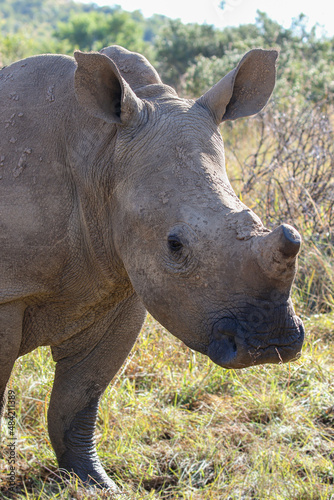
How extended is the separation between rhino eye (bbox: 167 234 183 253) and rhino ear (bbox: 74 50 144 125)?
25.5 inches

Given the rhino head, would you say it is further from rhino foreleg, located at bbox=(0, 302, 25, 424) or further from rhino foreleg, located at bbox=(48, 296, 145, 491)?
rhino foreleg, located at bbox=(48, 296, 145, 491)

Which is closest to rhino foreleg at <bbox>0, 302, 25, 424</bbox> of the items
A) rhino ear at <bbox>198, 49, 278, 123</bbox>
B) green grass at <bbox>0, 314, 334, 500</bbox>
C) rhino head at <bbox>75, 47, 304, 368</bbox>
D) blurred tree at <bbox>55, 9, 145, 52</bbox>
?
rhino head at <bbox>75, 47, 304, 368</bbox>

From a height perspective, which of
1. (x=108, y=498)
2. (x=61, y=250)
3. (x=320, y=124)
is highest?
(x=61, y=250)

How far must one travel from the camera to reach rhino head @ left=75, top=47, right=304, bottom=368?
2.44m

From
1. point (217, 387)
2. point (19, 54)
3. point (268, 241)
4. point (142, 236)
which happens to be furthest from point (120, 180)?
point (19, 54)

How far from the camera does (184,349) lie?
16.6 feet

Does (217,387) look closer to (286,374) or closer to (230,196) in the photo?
(286,374)

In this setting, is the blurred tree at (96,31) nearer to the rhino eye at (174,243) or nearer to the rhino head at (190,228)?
the rhino head at (190,228)

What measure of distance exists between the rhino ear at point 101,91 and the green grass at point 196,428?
196 cm

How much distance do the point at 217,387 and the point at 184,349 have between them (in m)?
0.51

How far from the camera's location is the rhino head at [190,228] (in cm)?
244

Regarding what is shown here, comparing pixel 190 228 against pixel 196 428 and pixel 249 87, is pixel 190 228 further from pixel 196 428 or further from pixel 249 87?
pixel 196 428

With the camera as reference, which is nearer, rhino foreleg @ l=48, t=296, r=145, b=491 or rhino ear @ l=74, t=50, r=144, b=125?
rhino ear @ l=74, t=50, r=144, b=125

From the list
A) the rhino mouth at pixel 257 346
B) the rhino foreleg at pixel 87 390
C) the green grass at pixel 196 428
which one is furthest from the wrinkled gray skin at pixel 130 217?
the green grass at pixel 196 428
